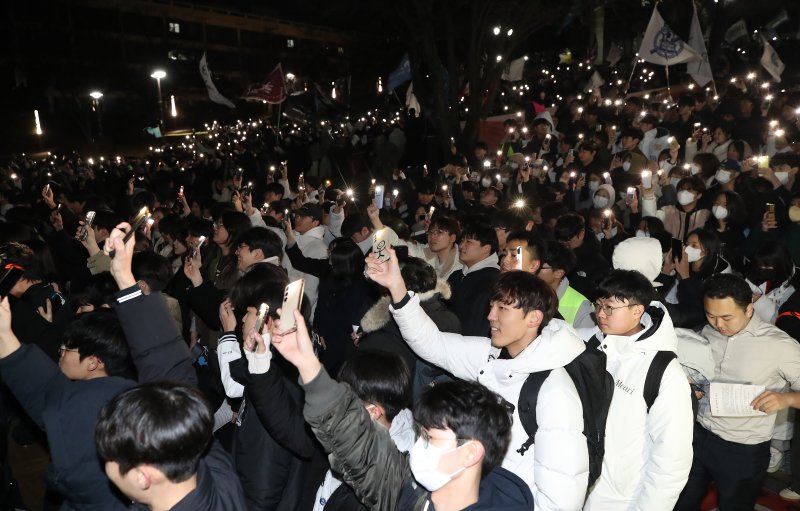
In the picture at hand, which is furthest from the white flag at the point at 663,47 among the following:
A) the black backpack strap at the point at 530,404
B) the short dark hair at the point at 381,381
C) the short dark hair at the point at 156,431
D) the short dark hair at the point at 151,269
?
the short dark hair at the point at 156,431

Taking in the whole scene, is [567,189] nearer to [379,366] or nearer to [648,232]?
[648,232]

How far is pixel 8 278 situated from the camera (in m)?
3.59

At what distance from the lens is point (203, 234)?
6316 millimetres

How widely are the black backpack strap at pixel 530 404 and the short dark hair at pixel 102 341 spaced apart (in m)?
2.03

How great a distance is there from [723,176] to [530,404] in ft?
22.9

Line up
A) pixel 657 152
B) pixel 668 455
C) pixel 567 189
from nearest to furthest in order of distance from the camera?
pixel 668 455
pixel 567 189
pixel 657 152

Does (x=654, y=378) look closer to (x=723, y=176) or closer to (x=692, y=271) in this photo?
(x=692, y=271)

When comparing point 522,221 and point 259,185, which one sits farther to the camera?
point 259,185

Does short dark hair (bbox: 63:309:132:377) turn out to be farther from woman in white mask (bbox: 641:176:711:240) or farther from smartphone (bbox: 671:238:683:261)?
woman in white mask (bbox: 641:176:711:240)

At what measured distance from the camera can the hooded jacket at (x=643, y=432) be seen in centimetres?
293

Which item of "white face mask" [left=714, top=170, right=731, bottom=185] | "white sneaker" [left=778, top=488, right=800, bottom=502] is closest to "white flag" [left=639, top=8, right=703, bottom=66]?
"white face mask" [left=714, top=170, right=731, bottom=185]

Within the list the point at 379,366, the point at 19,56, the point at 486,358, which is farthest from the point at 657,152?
the point at 19,56

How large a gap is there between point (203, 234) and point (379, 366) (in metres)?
4.21

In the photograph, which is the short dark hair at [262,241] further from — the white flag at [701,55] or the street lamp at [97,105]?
the street lamp at [97,105]
